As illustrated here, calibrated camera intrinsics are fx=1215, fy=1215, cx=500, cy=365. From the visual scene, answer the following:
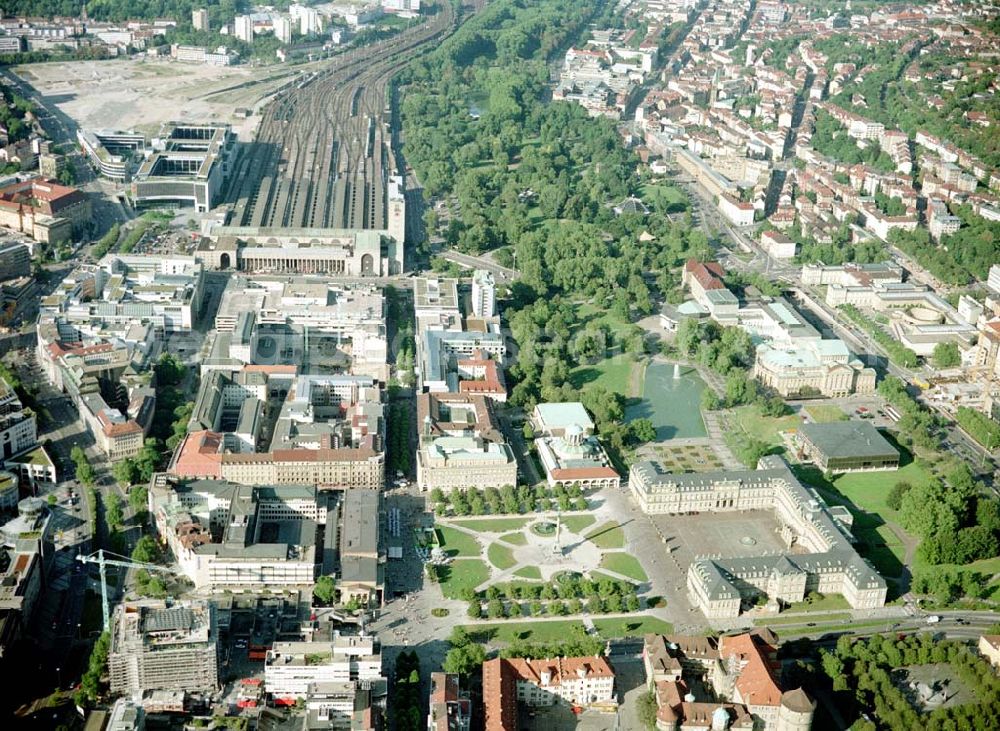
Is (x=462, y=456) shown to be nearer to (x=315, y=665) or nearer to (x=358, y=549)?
(x=358, y=549)

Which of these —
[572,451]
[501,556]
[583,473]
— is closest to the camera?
[501,556]

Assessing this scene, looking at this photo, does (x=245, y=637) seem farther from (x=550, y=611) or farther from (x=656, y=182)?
(x=656, y=182)

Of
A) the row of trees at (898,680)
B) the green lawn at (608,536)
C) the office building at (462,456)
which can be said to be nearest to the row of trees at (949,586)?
the row of trees at (898,680)

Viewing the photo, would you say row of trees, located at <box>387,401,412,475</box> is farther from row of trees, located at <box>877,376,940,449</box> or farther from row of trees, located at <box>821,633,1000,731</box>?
row of trees, located at <box>877,376,940,449</box>

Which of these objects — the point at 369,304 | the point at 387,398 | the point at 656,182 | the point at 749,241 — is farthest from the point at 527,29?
the point at 387,398

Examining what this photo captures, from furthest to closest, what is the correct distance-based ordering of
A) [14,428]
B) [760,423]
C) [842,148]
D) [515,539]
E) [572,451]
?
[842,148] < [760,423] < [572,451] < [14,428] < [515,539]

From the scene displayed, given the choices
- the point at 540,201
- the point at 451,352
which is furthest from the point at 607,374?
the point at 540,201

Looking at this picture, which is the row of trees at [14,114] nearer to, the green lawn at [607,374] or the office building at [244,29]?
the office building at [244,29]

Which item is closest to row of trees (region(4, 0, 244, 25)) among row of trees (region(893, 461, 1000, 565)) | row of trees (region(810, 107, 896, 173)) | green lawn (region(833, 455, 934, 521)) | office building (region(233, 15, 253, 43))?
office building (region(233, 15, 253, 43))
